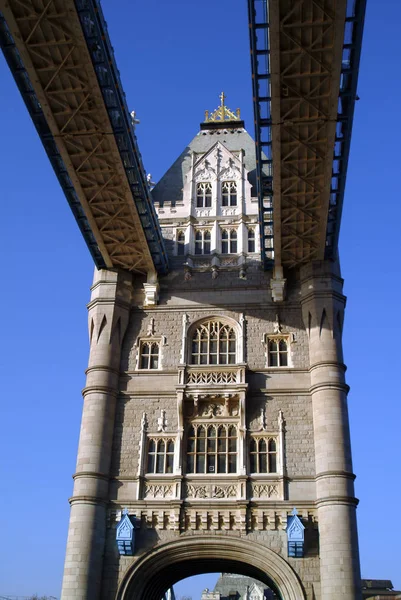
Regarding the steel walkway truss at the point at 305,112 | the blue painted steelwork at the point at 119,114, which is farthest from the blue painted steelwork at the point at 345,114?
the blue painted steelwork at the point at 119,114

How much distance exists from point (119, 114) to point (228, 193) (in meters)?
11.0

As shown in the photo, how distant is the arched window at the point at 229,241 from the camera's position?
34.5 m

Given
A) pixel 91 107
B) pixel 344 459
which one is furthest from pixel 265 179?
pixel 344 459

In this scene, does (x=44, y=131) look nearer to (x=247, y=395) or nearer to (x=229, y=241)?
(x=229, y=241)

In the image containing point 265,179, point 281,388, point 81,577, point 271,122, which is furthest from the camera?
point 281,388

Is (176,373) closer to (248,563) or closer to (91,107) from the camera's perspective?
(248,563)

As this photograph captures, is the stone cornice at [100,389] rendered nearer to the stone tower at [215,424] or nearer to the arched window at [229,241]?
Result: the stone tower at [215,424]

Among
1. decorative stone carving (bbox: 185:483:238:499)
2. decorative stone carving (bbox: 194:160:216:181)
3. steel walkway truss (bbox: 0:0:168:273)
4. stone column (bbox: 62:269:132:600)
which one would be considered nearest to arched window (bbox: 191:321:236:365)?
stone column (bbox: 62:269:132:600)

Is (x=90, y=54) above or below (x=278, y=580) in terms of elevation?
above

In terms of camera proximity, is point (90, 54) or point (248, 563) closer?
point (90, 54)

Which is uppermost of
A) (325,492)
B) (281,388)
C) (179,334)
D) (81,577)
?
(179,334)

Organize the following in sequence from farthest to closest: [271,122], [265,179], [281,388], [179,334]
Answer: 1. [179,334]
2. [281,388]
3. [265,179]
4. [271,122]

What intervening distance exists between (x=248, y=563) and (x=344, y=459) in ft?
18.0

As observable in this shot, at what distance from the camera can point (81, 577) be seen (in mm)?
26625
